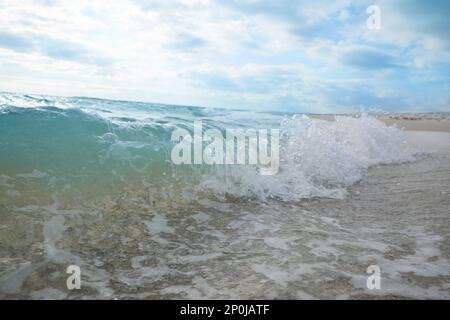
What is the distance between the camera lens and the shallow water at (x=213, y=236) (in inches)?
111

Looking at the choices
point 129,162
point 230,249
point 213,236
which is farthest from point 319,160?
point 230,249

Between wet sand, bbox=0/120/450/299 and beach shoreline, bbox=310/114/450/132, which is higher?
beach shoreline, bbox=310/114/450/132

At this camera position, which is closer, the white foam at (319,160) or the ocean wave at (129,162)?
the ocean wave at (129,162)

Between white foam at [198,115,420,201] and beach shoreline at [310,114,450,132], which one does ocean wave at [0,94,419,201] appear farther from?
beach shoreline at [310,114,450,132]

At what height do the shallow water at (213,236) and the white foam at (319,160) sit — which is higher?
the white foam at (319,160)

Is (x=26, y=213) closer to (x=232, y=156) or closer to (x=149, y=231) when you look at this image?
(x=149, y=231)

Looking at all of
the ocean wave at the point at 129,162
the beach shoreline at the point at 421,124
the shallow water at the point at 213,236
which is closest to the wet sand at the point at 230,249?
the shallow water at the point at 213,236

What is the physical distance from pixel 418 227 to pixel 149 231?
2.90 m

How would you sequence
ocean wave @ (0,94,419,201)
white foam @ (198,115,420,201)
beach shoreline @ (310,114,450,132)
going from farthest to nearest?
beach shoreline @ (310,114,450,132), white foam @ (198,115,420,201), ocean wave @ (0,94,419,201)

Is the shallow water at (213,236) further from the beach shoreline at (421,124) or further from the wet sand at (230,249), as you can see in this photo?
the beach shoreline at (421,124)

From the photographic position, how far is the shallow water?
283 cm

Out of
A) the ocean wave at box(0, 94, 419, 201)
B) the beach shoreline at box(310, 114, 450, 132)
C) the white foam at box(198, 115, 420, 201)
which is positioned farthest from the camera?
the beach shoreline at box(310, 114, 450, 132)

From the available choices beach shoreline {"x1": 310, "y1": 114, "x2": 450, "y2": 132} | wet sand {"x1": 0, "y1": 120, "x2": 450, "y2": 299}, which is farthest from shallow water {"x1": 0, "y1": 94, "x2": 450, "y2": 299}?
beach shoreline {"x1": 310, "y1": 114, "x2": 450, "y2": 132}
